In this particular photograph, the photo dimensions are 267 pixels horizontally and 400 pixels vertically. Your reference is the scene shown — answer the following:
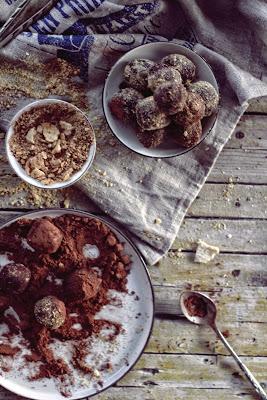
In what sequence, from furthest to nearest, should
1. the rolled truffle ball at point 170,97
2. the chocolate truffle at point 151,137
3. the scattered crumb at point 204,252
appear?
the scattered crumb at point 204,252 < the chocolate truffle at point 151,137 < the rolled truffle ball at point 170,97

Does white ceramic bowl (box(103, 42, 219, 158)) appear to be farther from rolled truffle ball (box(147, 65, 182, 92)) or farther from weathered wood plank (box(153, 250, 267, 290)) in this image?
weathered wood plank (box(153, 250, 267, 290))

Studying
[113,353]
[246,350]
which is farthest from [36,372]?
[246,350]

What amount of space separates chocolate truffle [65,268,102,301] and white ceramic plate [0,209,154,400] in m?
0.08

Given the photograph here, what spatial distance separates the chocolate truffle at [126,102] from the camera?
1.53 m

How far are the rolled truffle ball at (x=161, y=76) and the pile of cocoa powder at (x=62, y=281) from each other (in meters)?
0.34

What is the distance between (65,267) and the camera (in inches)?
62.0

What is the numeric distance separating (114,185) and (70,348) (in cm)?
40

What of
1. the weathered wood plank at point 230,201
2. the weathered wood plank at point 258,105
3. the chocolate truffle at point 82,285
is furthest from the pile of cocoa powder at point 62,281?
the weathered wood plank at point 258,105

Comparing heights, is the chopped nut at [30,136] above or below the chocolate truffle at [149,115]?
below

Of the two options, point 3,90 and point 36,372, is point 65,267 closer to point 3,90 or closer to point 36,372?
point 36,372

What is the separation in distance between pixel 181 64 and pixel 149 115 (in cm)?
15

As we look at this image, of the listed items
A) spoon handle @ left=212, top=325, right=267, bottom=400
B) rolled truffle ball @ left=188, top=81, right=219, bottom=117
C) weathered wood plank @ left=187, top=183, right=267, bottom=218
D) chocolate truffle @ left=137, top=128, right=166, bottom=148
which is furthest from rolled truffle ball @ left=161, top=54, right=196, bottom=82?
spoon handle @ left=212, top=325, right=267, bottom=400

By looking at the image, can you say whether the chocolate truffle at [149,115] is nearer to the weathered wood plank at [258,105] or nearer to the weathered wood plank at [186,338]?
the weathered wood plank at [258,105]

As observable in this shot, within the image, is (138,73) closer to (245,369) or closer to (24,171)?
(24,171)
